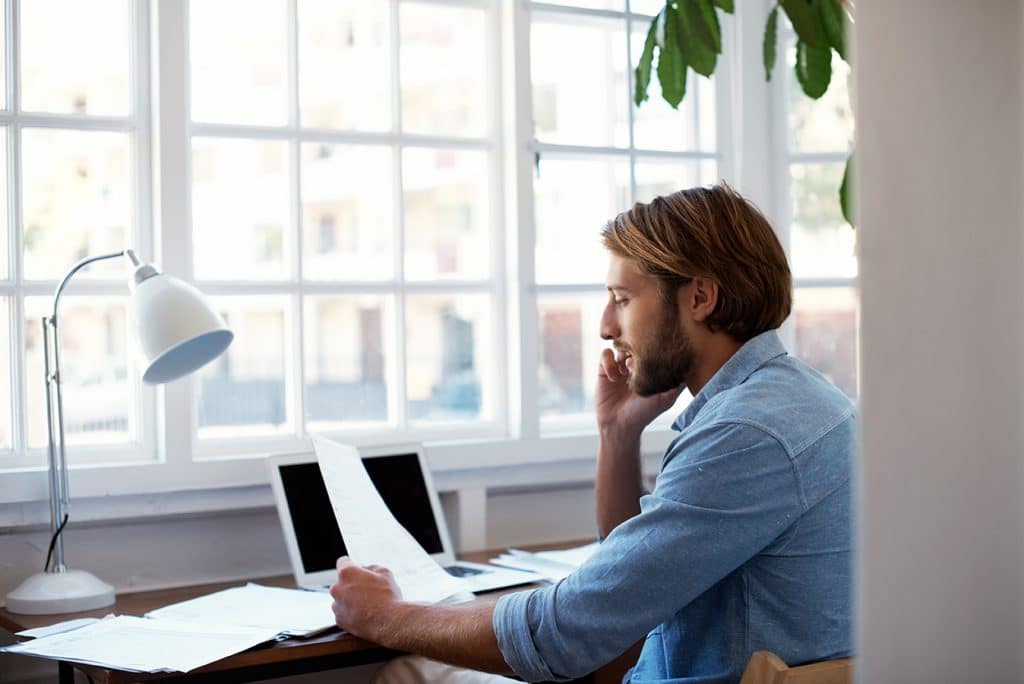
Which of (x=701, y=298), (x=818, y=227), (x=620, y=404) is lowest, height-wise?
(x=620, y=404)

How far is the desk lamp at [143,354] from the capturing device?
6.56 ft

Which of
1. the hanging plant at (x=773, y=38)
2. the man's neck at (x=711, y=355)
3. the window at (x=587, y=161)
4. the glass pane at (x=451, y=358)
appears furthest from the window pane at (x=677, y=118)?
the man's neck at (x=711, y=355)

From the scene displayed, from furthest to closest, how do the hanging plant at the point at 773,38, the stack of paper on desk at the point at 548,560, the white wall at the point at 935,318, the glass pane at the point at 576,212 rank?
the glass pane at the point at 576,212 → the stack of paper on desk at the point at 548,560 → the hanging plant at the point at 773,38 → the white wall at the point at 935,318

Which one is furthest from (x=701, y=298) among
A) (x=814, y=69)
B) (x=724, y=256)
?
(x=814, y=69)

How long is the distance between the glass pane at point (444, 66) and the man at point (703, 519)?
1131mm

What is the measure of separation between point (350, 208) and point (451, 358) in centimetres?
49

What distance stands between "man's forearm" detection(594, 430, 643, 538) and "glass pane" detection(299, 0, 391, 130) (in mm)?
1064

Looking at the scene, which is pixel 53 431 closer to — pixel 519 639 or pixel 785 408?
pixel 519 639

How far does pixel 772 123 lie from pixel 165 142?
5.50 feet

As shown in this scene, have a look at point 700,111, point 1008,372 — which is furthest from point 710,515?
point 700,111

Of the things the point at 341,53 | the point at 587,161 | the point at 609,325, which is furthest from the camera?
the point at 587,161

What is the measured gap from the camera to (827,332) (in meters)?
3.28

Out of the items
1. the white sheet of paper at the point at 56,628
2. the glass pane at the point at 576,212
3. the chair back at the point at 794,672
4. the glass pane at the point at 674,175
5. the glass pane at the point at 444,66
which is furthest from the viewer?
the glass pane at the point at 674,175

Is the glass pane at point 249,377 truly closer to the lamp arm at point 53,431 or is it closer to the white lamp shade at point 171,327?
the lamp arm at point 53,431
